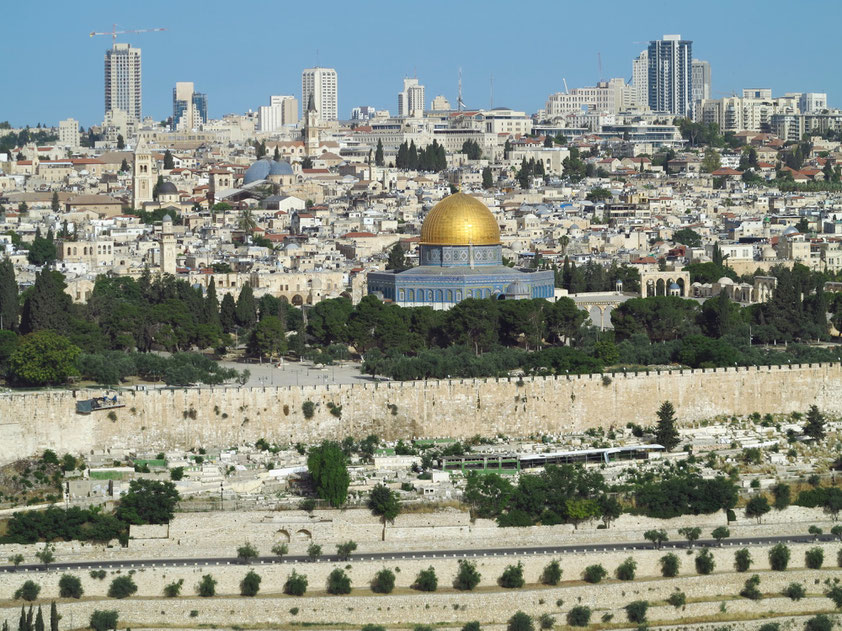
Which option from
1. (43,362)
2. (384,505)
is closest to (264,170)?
(43,362)

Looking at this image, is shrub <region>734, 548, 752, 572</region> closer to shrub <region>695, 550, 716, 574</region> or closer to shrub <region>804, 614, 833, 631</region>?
shrub <region>695, 550, 716, 574</region>

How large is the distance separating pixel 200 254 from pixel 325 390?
27.6 m

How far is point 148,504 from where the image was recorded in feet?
106

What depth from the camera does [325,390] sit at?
3938 centimetres

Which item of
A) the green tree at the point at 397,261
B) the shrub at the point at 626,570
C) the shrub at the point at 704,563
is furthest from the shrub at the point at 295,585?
the green tree at the point at 397,261

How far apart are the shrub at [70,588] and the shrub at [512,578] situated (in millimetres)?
5964

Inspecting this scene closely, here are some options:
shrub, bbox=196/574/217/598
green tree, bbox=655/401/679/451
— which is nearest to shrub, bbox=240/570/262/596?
shrub, bbox=196/574/217/598

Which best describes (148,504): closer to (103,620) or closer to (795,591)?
(103,620)

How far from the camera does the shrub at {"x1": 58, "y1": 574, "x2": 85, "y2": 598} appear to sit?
2962 cm

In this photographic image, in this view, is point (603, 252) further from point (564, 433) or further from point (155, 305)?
point (564, 433)

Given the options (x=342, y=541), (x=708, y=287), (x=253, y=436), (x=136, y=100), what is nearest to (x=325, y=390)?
(x=253, y=436)

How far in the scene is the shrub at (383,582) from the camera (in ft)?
97.9

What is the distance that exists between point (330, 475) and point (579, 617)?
587 cm

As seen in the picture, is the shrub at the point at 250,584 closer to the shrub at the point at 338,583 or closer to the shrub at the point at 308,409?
the shrub at the point at 338,583
